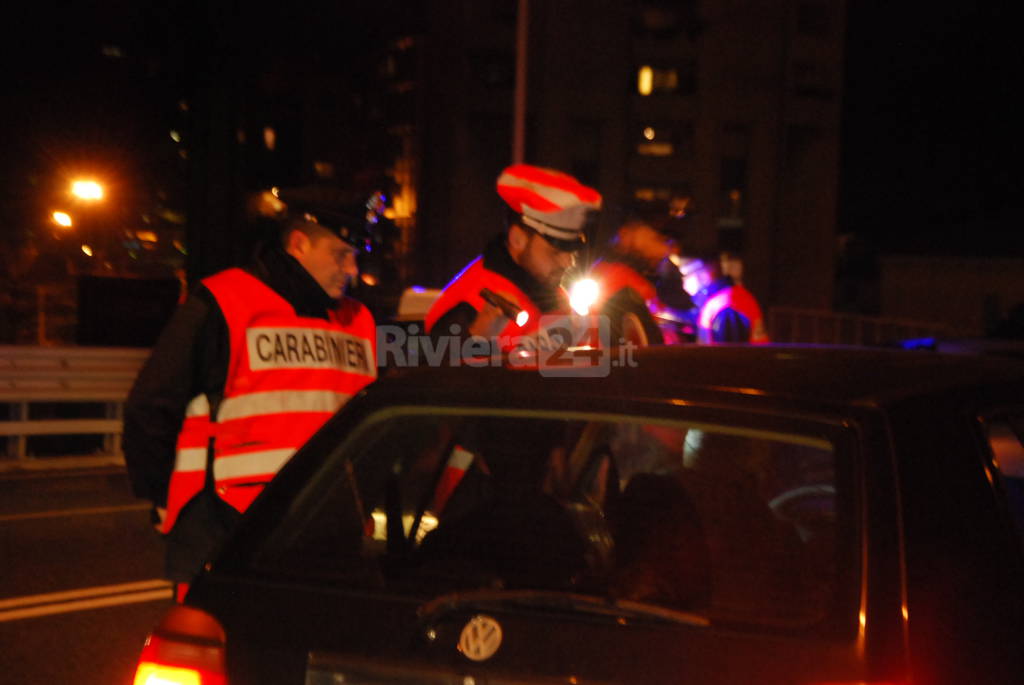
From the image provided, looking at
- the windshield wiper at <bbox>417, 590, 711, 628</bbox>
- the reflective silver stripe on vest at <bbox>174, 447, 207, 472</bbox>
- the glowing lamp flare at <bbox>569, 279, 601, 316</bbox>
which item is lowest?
the windshield wiper at <bbox>417, 590, 711, 628</bbox>

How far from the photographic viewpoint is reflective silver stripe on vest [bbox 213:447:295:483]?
3.56 m

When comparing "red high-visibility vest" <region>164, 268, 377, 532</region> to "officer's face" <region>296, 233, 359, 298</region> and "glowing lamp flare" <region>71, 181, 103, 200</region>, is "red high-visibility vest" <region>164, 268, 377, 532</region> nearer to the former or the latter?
"officer's face" <region>296, 233, 359, 298</region>

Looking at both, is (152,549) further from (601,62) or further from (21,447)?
(601,62)

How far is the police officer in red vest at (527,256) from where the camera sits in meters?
4.19

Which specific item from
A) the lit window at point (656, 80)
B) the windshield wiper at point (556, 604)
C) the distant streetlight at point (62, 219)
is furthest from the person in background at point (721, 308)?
the lit window at point (656, 80)

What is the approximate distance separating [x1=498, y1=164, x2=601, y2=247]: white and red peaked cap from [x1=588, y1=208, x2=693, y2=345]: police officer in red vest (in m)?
0.48

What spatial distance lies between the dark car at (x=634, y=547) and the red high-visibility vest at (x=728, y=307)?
13.8ft

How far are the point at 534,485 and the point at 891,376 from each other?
0.75 meters

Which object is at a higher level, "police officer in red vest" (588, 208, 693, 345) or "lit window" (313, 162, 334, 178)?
"lit window" (313, 162, 334, 178)

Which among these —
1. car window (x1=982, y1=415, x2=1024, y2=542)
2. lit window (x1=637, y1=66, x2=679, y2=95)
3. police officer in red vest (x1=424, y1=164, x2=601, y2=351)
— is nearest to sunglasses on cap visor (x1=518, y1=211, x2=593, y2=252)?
police officer in red vest (x1=424, y1=164, x2=601, y2=351)

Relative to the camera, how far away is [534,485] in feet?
8.77

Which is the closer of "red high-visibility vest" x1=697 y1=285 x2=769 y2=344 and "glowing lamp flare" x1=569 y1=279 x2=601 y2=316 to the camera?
"glowing lamp flare" x1=569 y1=279 x2=601 y2=316

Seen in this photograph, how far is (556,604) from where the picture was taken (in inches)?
83.2

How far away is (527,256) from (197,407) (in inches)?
53.5
